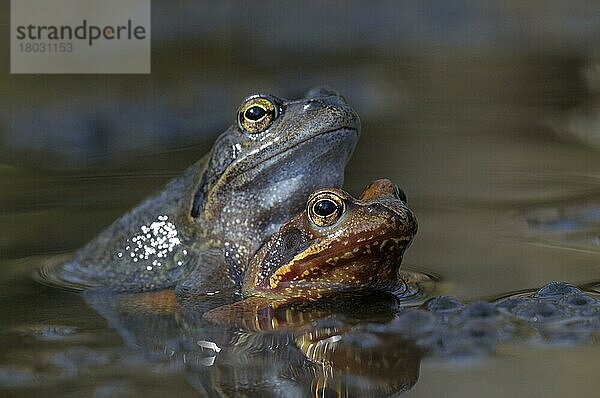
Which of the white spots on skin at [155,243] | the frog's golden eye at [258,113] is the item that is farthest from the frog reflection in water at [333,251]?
the white spots on skin at [155,243]

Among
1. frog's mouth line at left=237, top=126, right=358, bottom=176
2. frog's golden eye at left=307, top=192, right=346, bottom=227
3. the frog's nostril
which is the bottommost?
frog's golden eye at left=307, top=192, right=346, bottom=227

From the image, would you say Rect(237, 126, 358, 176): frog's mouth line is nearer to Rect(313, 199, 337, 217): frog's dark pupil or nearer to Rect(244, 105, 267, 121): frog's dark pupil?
Rect(244, 105, 267, 121): frog's dark pupil

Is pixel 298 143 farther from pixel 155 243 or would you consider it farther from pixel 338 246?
pixel 155 243

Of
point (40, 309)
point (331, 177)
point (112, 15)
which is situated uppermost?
point (112, 15)

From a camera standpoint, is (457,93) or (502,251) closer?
(502,251)

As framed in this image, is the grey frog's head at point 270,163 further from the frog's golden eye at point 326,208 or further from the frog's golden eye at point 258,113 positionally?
the frog's golden eye at point 326,208

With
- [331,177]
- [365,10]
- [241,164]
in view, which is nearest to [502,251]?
[331,177]

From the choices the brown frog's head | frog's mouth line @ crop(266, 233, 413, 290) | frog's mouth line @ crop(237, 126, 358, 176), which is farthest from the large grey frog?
frog's mouth line @ crop(266, 233, 413, 290)

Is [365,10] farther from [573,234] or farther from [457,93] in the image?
[573,234]
